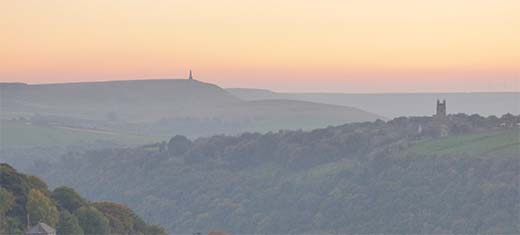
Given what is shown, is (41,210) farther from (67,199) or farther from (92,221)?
(67,199)

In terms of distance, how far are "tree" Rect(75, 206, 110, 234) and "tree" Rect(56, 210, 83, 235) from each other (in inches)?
87.4

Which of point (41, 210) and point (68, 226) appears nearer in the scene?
point (41, 210)

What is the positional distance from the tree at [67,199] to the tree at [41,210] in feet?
31.5

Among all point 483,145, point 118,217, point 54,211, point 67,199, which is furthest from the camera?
point 483,145

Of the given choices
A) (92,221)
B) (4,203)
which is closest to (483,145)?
(92,221)

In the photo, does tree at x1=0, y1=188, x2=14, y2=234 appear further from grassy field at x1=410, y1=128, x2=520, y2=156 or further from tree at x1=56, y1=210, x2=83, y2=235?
grassy field at x1=410, y1=128, x2=520, y2=156

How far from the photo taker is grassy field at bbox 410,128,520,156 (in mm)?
183000

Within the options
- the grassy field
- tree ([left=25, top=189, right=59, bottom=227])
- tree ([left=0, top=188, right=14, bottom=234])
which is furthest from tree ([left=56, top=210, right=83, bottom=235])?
the grassy field

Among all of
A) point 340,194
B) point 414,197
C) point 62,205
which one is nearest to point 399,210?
point 414,197

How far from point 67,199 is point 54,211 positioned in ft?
Answer: 40.1

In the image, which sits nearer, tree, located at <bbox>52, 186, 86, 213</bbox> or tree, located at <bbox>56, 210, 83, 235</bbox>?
tree, located at <bbox>56, 210, 83, 235</bbox>

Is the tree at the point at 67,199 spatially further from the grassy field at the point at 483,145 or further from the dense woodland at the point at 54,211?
the grassy field at the point at 483,145

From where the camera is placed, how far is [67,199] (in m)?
110

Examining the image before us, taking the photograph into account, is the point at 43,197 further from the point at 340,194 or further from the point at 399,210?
the point at 340,194
